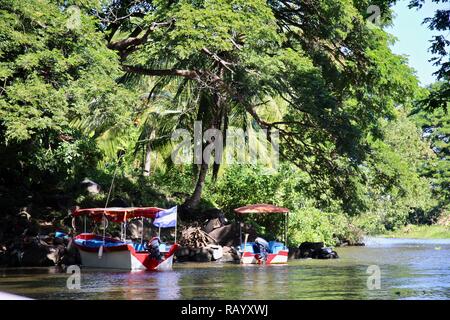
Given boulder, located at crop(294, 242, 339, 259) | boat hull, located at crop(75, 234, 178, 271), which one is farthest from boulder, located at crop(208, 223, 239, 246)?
boat hull, located at crop(75, 234, 178, 271)

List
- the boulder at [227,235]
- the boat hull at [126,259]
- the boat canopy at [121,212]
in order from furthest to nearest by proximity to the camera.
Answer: the boulder at [227,235] < the boat canopy at [121,212] < the boat hull at [126,259]

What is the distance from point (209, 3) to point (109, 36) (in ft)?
16.7

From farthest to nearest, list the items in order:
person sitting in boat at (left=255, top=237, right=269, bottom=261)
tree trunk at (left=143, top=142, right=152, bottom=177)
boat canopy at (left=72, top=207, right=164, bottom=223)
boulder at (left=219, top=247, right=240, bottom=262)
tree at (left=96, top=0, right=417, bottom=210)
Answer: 1. tree trunk at (left=143, top=142, right=152, bottom=177)
2. boulder at (left=219, top=247, right=240, bottom=262)
3. person sitting in boat at (left=255, top=237, right=269, bottom=261)
4. boat canopy at (left=72, top=207, right=164, bottom=223)
5. tree at (left=96, top=0, right=417, bottom=210)

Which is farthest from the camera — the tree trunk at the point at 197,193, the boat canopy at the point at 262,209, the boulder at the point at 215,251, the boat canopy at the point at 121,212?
the tree trunk at the point at 197,193

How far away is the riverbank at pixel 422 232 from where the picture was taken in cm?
6700

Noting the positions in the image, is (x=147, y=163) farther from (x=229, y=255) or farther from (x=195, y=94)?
(x=229, y=255)

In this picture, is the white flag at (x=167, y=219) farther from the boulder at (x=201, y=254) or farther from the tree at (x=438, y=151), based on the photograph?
the tree at (x=438, y=151)

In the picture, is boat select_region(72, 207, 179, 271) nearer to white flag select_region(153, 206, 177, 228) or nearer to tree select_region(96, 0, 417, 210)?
white flag select_region(153, 206, 177, 228)

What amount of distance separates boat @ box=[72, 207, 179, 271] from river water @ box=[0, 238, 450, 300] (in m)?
0.84

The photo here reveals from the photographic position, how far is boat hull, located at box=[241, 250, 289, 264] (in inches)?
1063

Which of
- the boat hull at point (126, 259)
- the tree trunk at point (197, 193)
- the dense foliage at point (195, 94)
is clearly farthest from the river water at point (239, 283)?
the tree trunk at point (197, 193)

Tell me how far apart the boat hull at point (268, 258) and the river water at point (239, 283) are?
3270mm

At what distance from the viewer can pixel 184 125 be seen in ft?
111

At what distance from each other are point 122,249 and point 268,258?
6.64m
